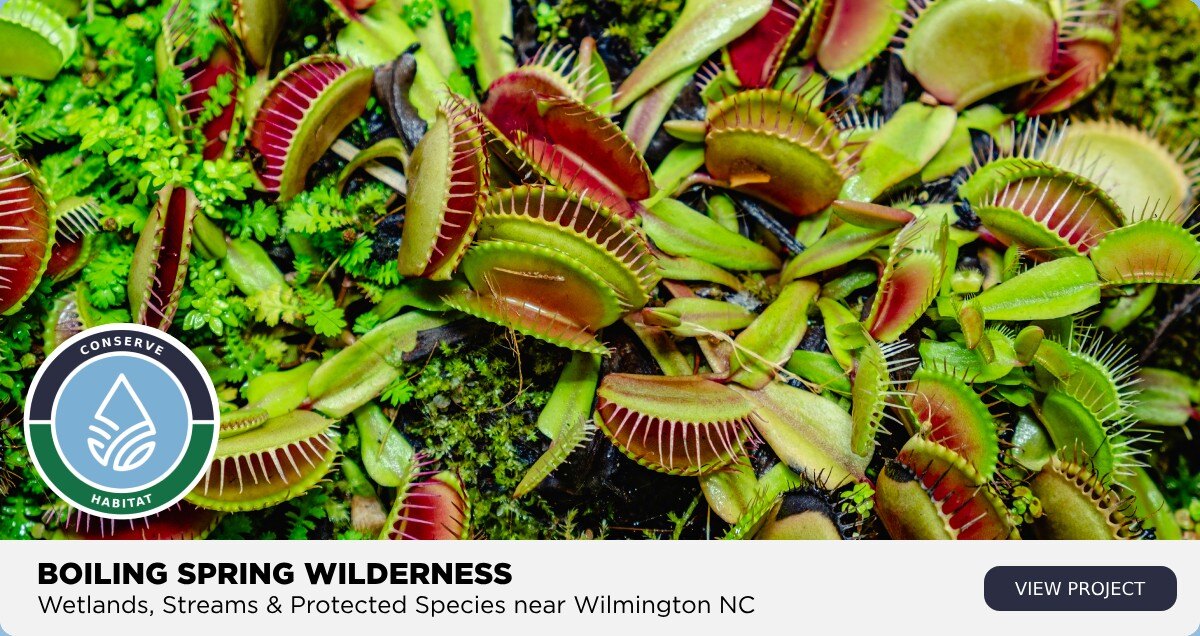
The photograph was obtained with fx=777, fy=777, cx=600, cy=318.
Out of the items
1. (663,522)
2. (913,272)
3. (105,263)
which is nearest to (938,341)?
(913,272)

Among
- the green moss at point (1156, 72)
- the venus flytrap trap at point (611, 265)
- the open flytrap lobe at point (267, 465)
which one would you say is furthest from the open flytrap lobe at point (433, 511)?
the green moss at point (1156, 72)

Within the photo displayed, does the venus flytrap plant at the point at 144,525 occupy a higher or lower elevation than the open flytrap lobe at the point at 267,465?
lower

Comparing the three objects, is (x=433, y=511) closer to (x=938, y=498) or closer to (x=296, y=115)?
(x=296, y=115)

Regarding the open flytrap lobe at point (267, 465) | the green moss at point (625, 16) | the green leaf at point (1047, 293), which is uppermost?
the green moss at point (625, 16)

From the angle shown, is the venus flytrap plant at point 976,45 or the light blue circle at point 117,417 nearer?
the light blue circle at point 117,417

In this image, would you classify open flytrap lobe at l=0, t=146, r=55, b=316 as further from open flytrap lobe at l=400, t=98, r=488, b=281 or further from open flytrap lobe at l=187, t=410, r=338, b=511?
open flytrap lobe at l=400, t=98, r=488, b=281

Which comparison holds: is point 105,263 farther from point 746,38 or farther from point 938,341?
point 938,341
